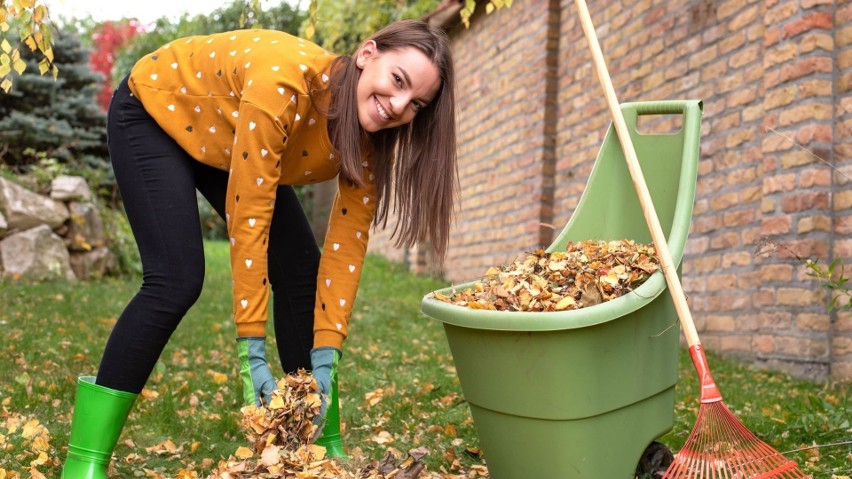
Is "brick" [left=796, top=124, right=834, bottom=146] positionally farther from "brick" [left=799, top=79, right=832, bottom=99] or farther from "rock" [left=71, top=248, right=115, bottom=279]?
"rock" [left=71, top=248, right=115, bottom=279]

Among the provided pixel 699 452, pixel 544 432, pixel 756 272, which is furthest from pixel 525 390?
pixel 756 272

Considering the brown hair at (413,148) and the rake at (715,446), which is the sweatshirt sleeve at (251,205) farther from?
the rake at (715,446)

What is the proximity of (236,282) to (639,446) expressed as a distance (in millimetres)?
1023

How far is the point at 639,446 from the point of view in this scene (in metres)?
1.97

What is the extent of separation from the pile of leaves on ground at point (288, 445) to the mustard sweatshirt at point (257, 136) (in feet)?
0.54

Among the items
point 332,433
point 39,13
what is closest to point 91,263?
point 39,13

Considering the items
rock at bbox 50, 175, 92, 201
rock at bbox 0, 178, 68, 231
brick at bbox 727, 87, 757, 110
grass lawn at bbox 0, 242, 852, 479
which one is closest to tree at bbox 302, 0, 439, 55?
rock at bbox 50, 175, 92, 201

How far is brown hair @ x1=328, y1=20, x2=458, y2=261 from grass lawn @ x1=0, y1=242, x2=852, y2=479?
636 mm

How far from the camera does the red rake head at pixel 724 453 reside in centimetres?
187

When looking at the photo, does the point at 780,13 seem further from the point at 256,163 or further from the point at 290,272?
the point at 256,163

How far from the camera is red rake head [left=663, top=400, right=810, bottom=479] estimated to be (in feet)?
6.12

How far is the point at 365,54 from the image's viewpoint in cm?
196

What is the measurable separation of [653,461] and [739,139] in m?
2.48

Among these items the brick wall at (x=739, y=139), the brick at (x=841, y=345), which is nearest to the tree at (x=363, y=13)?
the brick wall at (x=739, y=139)
